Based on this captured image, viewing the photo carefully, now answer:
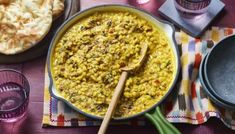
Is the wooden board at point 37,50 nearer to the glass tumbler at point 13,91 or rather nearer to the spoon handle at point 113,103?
the glass tumbler at point 13,91

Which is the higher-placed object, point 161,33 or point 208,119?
point 161,33

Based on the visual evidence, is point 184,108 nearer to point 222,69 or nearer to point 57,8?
point 222,69

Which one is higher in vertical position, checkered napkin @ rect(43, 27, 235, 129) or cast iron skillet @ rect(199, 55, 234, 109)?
cast iron skillet @ rect(199, 55, 234, 109)

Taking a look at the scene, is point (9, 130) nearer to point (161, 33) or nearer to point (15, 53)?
point (15, 53)

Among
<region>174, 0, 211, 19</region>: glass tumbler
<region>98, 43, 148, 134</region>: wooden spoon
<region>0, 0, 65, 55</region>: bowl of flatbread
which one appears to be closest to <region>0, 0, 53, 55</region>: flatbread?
<region>0, 0, 65, 55</region>: bowl of flatbread

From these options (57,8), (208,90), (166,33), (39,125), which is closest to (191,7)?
(166,33)

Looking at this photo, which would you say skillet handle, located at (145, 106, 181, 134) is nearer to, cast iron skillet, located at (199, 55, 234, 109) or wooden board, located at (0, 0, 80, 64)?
cast iron skillet, located at (199, 55, 234, 109)

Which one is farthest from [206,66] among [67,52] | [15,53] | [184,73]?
[15,53]
